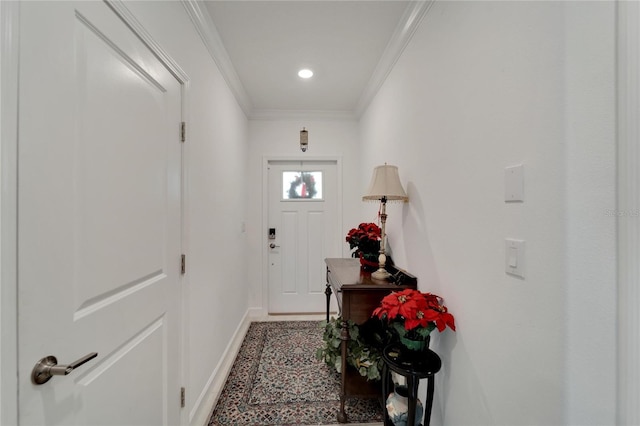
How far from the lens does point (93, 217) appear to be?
0.81 metres

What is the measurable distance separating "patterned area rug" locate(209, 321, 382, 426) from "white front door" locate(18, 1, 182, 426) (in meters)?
0.62

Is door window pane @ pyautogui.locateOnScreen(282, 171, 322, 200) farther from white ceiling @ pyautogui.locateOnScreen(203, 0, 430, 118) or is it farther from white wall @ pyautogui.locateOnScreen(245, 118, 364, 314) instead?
white ceiling @ pyautogui.locateOnScreen(203, 0, 430, 118)

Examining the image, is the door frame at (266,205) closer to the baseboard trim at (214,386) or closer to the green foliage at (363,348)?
the baseboard trim at (214,386)

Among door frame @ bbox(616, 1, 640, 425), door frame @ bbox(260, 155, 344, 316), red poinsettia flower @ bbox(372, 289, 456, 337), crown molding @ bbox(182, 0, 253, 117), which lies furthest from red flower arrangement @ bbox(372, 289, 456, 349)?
door frame @ bbox(260, 155, 344, 316)

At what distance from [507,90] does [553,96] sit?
7.3 inches

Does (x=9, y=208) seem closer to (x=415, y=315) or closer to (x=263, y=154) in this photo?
(x=415, y=315)

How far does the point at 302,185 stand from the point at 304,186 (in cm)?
3

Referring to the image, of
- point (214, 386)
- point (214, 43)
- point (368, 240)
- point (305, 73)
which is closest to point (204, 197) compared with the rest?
point (214, 43)

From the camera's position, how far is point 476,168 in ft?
3.37

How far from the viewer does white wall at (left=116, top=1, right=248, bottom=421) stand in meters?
1.37

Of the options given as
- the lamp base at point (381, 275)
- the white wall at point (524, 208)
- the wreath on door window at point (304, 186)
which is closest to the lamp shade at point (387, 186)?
the white wall at point (524, 208)

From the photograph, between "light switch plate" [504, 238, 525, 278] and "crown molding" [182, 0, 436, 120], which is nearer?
"light switch plate" [504, 238, 525, 278]

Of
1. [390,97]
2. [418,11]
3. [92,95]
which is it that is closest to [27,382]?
[92,95]

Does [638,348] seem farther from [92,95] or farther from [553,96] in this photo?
[92,95]
